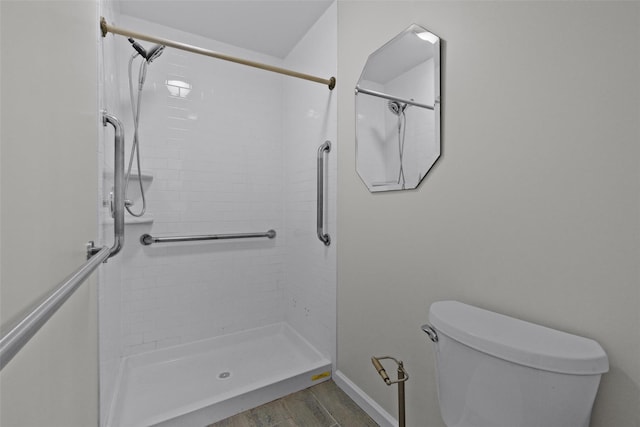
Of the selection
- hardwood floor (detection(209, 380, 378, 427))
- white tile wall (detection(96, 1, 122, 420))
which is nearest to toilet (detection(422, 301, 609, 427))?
hardwood floor (detection(209, 380, 378, 427))

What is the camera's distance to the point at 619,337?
65 centimetres

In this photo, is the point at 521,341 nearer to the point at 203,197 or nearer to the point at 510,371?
the point at 510,371

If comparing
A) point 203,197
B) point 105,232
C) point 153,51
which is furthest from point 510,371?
point 153,51

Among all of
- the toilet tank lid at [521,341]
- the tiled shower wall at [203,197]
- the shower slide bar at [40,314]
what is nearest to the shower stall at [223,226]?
the tiled shower wall at [203,197]

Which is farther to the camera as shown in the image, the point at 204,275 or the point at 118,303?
the point at 204,275

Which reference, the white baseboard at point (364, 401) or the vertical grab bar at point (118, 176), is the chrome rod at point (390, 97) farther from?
the white baseboard at point (364, 401)

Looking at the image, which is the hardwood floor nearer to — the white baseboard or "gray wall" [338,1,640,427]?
the white baseboard

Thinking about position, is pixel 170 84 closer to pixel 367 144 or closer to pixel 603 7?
pixel 367 144

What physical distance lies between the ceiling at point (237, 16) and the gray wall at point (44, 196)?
4.29 ft

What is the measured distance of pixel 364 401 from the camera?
142 centimetres

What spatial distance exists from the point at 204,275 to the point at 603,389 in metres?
2.05

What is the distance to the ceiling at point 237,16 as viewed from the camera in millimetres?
1749

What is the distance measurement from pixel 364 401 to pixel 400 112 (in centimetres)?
138

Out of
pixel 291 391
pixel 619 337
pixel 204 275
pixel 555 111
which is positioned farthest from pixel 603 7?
pixel 204 275
